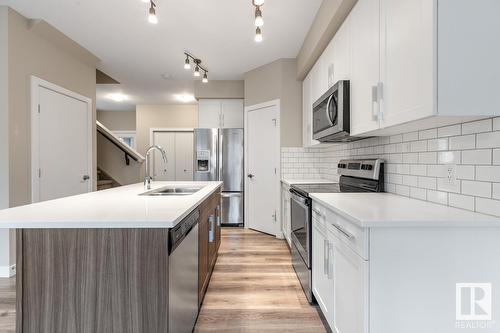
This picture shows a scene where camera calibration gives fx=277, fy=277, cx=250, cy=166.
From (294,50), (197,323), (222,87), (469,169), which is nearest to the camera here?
(469,169)

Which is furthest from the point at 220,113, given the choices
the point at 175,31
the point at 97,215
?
the point at 97,215

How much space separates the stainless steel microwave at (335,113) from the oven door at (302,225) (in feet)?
Result: 1.96

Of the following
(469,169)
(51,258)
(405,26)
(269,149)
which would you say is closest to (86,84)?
(269,149)

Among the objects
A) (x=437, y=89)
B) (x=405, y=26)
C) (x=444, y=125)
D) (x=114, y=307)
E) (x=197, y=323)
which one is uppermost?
(x=405, y=26)

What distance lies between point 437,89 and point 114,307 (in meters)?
1.65

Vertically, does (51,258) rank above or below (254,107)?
below

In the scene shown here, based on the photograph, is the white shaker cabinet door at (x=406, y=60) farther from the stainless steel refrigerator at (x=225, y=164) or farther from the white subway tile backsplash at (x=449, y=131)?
the stainless steel refrigerator at (x=225, y=164)

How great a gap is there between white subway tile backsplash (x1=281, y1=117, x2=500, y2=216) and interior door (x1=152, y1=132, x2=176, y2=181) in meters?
5.12

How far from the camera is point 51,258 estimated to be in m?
1.22

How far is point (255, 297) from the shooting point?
7.60ft

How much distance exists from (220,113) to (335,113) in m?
3.36

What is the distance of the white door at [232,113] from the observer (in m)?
5.29

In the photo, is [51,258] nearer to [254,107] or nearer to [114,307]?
[114,307]

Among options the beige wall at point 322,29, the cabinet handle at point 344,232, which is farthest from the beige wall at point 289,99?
the cabinet handle at point 344,232
